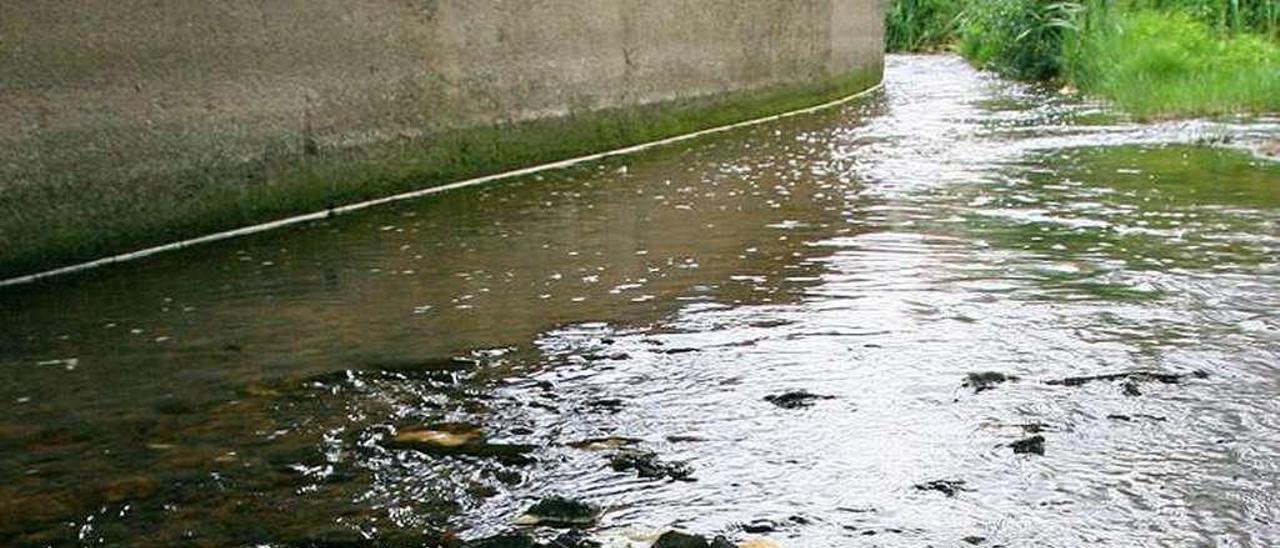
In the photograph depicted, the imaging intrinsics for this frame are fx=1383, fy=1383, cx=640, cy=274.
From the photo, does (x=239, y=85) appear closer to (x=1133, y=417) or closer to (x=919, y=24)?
(x=1133, y=417)

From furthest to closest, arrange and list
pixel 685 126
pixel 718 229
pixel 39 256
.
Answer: pixel 685 126 < pixel 718 229 < pixel 39 256

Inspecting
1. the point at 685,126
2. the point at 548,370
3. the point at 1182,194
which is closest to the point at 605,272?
the point at 548,370

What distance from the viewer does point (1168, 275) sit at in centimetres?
384

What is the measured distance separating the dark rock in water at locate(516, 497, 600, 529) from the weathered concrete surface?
250 cm

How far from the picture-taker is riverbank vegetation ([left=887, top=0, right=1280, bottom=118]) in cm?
880

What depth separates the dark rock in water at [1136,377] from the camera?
110 inches

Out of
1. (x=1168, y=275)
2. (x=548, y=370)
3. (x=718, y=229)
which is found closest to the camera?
(x=548, y=370)

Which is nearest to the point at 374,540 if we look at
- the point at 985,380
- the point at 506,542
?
the point at 506,542

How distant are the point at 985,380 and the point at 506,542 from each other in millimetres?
1220

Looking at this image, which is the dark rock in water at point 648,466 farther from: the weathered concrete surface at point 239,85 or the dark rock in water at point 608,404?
the weathered concrete surface at point 239,85

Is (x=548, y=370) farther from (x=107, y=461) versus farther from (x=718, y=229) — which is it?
(x=718, y=229)

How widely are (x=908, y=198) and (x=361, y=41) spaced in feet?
7.31

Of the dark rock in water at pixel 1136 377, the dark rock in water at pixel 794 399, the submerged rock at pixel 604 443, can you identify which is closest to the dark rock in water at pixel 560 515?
the submerged rock at pixel 604 443

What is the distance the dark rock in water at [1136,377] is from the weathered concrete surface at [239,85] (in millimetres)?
2955
